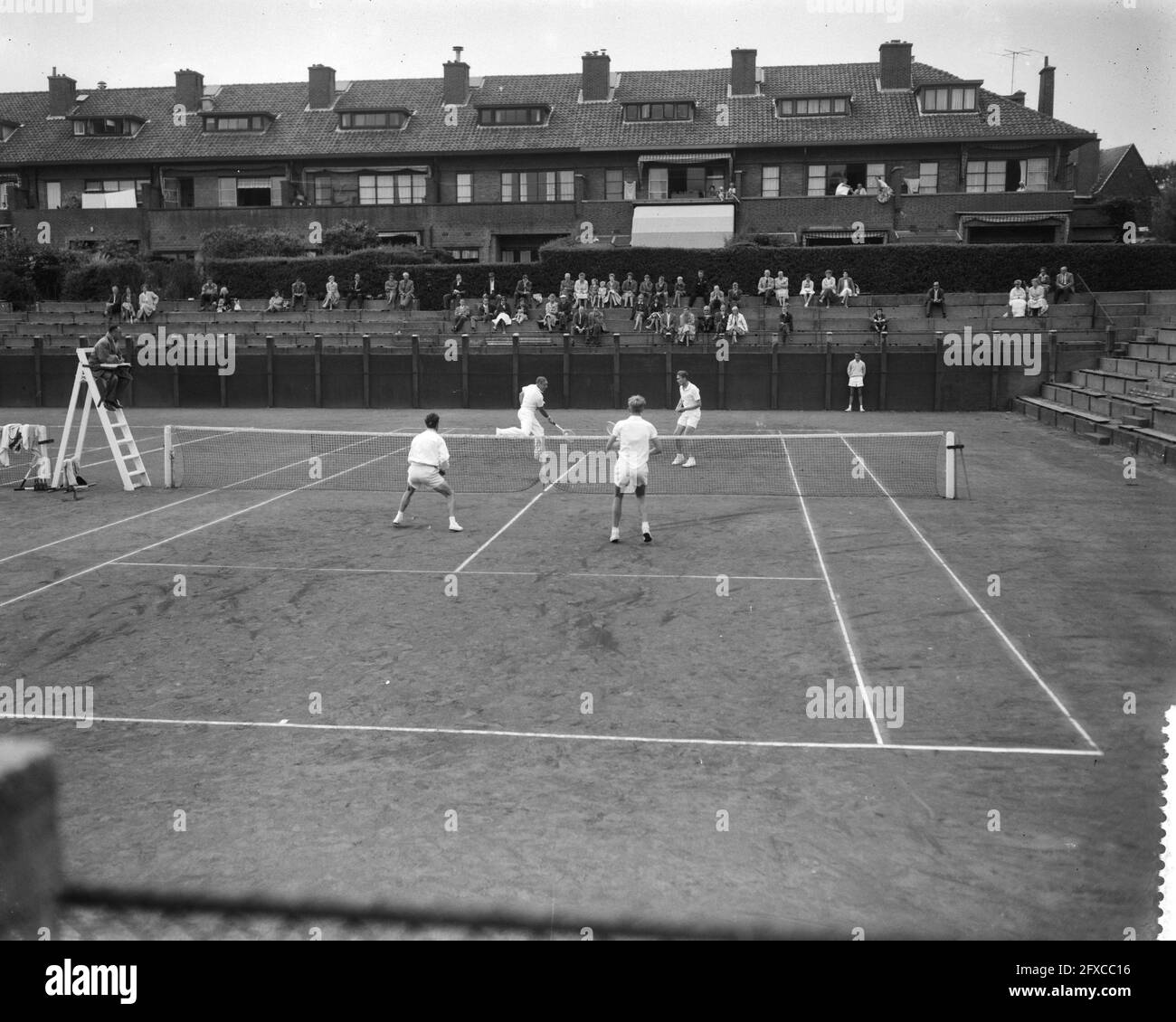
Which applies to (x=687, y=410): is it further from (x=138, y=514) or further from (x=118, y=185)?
(x=118, y=185)

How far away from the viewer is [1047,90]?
66.9 meters

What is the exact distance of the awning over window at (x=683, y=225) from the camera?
2219 inches

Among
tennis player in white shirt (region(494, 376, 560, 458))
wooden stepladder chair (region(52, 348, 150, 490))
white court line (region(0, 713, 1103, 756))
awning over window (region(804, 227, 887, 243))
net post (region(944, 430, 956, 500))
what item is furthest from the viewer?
awning over window (region(804, 227, 887, 243))

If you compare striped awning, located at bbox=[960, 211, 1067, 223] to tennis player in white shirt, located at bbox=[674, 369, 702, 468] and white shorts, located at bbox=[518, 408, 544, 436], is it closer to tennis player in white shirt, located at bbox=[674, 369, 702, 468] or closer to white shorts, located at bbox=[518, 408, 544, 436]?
tennis player in white shirt, located at bbox=[674, 369, 702, 468]

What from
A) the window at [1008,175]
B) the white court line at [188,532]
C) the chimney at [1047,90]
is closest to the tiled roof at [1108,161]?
the chimney at [1047,90]

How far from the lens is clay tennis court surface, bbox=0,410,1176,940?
7242 millimetres

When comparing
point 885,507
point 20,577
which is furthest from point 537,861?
point 885,507

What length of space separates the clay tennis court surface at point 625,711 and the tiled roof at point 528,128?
44369 mm

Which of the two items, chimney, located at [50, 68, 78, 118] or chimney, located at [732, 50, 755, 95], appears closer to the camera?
chimney, located at [732, 50, 755, 95]

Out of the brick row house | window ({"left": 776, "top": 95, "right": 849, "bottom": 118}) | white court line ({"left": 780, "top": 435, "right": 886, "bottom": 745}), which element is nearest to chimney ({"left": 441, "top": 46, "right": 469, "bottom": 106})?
the brick row house

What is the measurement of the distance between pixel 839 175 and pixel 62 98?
43.4m

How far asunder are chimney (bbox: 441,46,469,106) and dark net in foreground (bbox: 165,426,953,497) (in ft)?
126

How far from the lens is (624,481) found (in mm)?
17703

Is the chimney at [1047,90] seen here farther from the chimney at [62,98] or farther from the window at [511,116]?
the chimney at [62,98]
